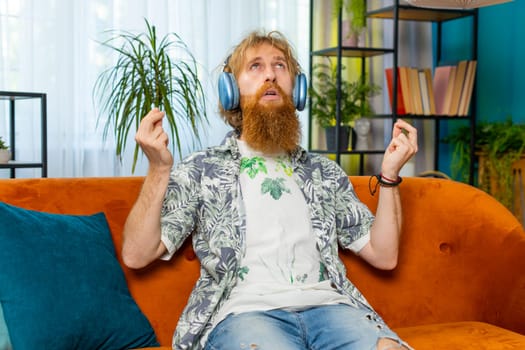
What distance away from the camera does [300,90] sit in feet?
6.42

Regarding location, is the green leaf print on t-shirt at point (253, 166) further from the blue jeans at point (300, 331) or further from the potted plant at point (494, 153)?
the potted plant at point (494, 153)

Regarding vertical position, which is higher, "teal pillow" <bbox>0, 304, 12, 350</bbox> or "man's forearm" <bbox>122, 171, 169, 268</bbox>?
"man's forearm" <bbox>122, 171, 169, 268</bbox>

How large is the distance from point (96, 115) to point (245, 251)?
2.20 m

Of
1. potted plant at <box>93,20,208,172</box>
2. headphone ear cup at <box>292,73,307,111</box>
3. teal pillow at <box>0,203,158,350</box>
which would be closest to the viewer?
teal pillow at <box>0,203,158,350</box>

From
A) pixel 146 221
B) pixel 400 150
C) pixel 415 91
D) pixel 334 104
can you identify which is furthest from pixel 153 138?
pixel 415 91

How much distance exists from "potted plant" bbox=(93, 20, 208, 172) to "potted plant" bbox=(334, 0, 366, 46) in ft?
3.22

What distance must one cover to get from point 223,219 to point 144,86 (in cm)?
133

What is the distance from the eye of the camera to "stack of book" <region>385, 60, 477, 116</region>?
13.6 ft

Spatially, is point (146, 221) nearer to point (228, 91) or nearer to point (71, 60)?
point (228, 91)

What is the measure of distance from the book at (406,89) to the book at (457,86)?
0.27 m

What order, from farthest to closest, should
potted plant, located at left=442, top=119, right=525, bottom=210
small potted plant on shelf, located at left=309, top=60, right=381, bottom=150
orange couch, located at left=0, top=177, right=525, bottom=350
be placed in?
1. small potted plant on shelf, located at left=309, top=60, right=381, bottom=150
2. potted plant, located at left=442, top=119, right=525, bottom=210
3. orange couch, located at left=0, top=177, right=525, bottom=350

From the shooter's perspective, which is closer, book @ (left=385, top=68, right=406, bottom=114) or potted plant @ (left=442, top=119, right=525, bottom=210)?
potted plant @ (left=442, top=119, right=525, bottom=210)

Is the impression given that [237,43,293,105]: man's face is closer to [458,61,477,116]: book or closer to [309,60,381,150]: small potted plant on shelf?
[309,60,381,150]: small potted plant on shelf

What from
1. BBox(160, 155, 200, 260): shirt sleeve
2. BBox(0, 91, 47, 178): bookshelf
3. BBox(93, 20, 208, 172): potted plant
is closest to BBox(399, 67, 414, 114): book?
BBox(93, 20, 208, 172): potted plant
